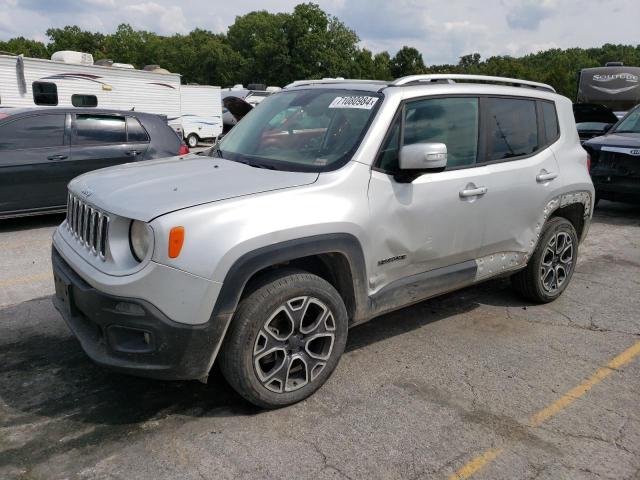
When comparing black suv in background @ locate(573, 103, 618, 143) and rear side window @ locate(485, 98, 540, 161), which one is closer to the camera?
rear side window @ locate(485, 98, 540, 161)

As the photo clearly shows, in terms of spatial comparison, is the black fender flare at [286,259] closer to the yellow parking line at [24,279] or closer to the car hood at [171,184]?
the car hood at [171,184]

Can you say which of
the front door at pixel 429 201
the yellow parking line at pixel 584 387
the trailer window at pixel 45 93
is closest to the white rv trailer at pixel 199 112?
the trailer window at pixel 45 93

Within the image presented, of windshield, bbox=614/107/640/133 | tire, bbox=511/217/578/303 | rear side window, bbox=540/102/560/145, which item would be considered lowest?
tire, bbox=511/217/578/303

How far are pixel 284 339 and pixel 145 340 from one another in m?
0.74

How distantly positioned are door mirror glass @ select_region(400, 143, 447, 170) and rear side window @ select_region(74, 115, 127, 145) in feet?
19.9

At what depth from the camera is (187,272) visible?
2.70 meters

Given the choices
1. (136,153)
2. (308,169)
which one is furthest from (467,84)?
(136,153)

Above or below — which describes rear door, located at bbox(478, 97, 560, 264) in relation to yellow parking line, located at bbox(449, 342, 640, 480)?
above

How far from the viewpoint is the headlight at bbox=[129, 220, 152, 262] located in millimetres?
2811

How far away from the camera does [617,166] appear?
8.38m

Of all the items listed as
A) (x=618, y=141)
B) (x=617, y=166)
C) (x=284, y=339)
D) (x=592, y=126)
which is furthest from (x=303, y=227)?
(x=592, y=126)

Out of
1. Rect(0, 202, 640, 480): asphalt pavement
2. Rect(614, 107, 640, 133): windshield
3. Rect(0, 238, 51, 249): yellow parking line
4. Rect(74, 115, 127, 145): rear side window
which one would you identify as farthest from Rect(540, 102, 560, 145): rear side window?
Rect(74, 115, 127, 145): rear side window

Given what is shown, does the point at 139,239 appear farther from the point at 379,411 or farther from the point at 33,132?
the point at 33,132

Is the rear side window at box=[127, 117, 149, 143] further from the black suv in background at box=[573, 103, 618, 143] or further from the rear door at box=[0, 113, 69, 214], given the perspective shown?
the black suv in background at box=[573, 103, 618, 143]
